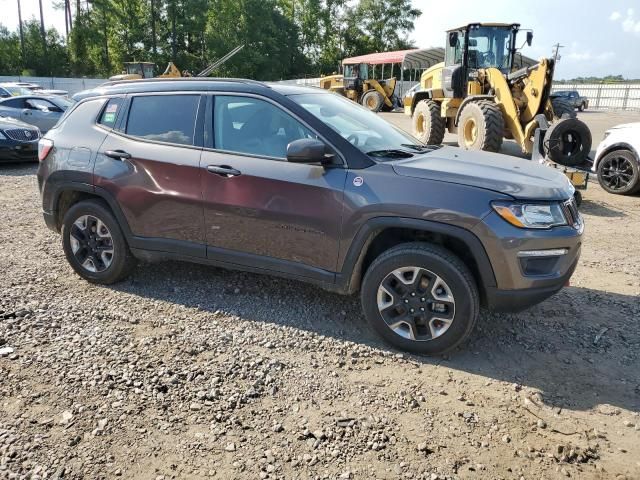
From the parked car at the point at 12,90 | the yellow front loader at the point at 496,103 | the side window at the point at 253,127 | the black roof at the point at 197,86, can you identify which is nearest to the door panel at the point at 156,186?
the side window at the point at 253,127

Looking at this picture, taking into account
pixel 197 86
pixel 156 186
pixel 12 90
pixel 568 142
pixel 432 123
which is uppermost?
pixel 197 86

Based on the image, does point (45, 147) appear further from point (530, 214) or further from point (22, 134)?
point (22, 134)

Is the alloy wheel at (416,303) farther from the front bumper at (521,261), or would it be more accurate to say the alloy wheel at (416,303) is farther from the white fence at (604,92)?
the white fence at (604,92)

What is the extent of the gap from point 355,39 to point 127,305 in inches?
2528

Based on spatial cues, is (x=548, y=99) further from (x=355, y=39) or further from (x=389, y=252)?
(x=355, y=39)

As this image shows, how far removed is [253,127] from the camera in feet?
12.9

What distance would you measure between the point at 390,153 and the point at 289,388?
1.81 m

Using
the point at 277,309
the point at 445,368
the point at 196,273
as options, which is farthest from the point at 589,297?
the point at 196,273

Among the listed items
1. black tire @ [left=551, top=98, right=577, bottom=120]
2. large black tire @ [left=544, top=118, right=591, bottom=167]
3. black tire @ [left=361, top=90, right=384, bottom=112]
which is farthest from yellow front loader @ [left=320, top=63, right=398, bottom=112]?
large black tire @ [left=544, top=118, right=591, bottom=167]

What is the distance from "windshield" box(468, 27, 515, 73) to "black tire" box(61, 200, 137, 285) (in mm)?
10459

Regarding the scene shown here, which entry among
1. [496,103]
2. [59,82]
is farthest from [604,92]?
[59,82]

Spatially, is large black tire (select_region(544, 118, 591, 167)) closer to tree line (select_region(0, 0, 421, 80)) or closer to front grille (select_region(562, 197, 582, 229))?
front grille (select_region(562, 197, 582, 229))

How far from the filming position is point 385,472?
8.21 ft

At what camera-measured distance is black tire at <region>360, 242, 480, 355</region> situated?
3.31 metres
